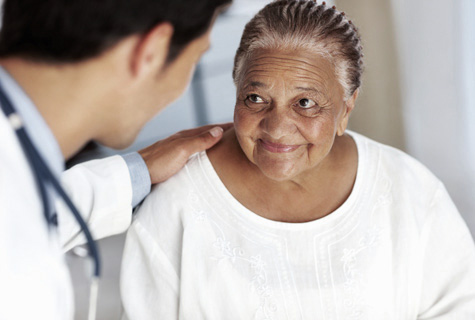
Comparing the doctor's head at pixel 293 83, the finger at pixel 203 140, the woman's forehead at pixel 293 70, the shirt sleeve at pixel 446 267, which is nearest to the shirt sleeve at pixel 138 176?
the finger at pixel 203 140

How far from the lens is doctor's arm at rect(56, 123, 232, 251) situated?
1.76 m

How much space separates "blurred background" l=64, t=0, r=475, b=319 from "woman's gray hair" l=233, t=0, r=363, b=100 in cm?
113

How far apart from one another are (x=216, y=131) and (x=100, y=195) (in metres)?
0.44

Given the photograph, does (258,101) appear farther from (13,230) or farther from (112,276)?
(112,276)

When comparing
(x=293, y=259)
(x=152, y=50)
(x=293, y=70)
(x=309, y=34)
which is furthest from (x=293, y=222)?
(x=152, y=50)

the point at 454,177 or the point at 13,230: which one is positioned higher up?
the point at 13,230

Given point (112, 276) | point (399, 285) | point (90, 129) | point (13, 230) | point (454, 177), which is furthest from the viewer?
point (112, 276)

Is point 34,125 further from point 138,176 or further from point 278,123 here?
point 278,123

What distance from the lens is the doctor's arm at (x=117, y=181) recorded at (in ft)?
5.79

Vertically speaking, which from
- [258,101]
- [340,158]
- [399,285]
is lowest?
[399,285]

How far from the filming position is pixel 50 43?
109 centimetres

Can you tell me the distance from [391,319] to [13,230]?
1310mm

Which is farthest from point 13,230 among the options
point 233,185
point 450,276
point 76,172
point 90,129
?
point 450,276

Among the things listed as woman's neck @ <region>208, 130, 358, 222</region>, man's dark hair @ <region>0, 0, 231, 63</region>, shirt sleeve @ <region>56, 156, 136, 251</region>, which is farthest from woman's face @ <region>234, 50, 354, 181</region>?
man's dark hair @ <region>0, 0, 231, 63</region>
